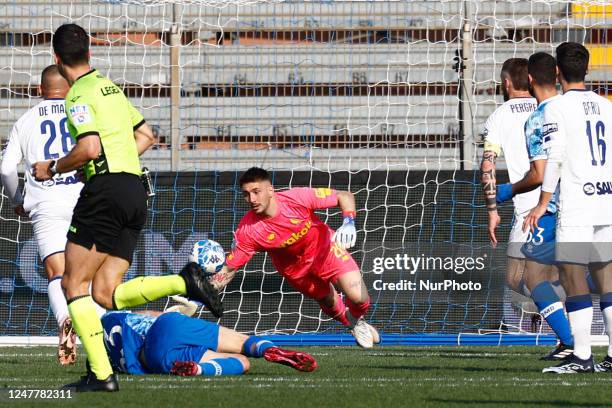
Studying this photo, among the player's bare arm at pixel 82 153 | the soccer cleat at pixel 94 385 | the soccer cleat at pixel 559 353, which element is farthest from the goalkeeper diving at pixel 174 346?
the soccer cleat at pixel 559 353

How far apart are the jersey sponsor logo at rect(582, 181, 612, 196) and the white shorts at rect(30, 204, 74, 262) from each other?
3972 millimetres

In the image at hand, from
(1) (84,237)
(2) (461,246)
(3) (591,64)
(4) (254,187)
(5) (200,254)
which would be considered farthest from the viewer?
(3) (591,64)

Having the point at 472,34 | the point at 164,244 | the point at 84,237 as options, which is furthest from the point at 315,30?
the point at 84,237

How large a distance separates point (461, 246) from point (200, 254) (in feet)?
15.6

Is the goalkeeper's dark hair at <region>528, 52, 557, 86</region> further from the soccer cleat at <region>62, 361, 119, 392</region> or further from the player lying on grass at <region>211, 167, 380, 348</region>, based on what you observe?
the soccer cleat at <region>62, 361, 119, 392</region>

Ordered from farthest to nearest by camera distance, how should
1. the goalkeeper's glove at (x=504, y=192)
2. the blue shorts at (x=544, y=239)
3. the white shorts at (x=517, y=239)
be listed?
the white shorts at (x=517, y=239) → the blue shorts at (x=544, y=239) → the goalkeeper's glove at (x=504, y=192)

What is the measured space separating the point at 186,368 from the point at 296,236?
240 centimetres

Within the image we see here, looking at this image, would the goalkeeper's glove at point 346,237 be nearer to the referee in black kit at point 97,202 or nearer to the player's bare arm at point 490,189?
the player's bare arm at point 490,189

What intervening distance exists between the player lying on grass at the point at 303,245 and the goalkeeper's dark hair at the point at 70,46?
9.06 ft

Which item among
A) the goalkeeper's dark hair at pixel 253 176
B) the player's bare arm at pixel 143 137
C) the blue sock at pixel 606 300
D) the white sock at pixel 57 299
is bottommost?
the white sock at pixel 57 299

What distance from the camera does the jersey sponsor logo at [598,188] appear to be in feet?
25.8

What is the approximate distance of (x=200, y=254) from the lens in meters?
7.66

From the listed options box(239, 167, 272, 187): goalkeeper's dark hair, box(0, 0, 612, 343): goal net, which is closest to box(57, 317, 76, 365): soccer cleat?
box(239, 167, 272, 187): goalkeeper's dark hair

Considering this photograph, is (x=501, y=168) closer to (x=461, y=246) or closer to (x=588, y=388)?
(x=461, y=246)
